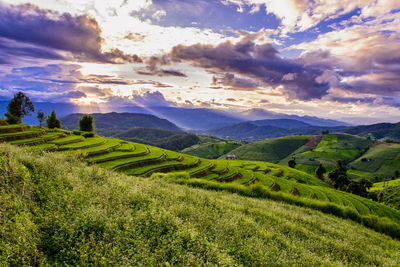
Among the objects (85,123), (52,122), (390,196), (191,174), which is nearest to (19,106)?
(52,122)

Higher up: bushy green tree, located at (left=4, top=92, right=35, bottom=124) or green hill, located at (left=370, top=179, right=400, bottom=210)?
bushy green tree, located at (left=4, top=92, right=35, bottom=124)

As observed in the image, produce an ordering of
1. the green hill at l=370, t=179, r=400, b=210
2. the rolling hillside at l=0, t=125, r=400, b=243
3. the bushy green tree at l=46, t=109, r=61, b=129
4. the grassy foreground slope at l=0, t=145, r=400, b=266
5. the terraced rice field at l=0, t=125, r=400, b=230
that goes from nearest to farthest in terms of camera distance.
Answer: the grassy foreground slope at l=0, t=145, r=400, b=266
the rolling hillside at l=0, t=125, r=400, b=243
the terraced rice field at l=0, t=125, r=400, b=230
the bushy green tree at l=46, t=109, r=61, b=129
the green hill at l=370, t=179, r=400, b=210

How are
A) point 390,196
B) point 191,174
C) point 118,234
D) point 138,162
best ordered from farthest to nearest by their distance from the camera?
1. point 390,196
2. point 191,174
3. point 138,162
4. point 118,234

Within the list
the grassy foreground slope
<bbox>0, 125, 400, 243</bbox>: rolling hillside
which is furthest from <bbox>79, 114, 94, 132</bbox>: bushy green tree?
the grassy foreground slope

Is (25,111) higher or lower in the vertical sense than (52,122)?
higher

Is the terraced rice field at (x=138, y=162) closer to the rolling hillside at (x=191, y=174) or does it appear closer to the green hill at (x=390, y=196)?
the rolling hillside at (x=191, y=174)

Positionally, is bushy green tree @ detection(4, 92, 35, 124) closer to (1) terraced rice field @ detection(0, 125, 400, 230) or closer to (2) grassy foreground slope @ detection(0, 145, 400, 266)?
(1) terraced rice field @ detection(0, 125, 400, 230)

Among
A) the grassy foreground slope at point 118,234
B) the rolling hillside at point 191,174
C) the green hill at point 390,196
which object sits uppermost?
the grassy foreground slope at point 118,234

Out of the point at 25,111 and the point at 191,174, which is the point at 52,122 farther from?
the point at 191,174

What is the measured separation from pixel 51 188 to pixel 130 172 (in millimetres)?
32032

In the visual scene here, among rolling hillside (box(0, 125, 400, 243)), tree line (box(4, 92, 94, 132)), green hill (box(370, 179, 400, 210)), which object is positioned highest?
tree line (box(4, 92, 94, 132))

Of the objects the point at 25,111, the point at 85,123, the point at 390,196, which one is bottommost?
the point at 390,196

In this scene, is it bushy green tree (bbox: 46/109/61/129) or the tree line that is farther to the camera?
bushy green tree (bbox: 46/109/61/129)

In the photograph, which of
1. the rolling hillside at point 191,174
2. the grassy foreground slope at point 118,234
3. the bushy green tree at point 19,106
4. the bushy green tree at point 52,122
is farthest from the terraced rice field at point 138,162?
the bushy green tree at point 19,106
